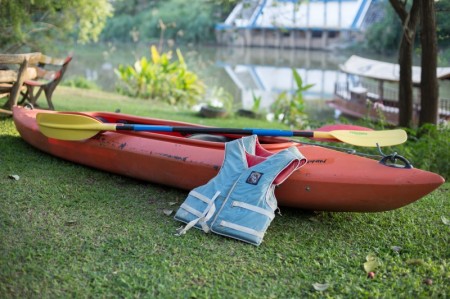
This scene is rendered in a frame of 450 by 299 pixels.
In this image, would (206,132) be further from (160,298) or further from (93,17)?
(93,17)

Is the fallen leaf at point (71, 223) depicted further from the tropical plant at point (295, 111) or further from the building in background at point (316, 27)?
the building in background at point (316, 27)

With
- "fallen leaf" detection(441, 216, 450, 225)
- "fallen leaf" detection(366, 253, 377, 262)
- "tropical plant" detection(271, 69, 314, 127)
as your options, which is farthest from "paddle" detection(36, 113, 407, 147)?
"tropical plant" detection(271, 69, 314, 127)

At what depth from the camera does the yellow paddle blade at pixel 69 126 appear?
4.37 meters

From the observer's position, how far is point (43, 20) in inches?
457

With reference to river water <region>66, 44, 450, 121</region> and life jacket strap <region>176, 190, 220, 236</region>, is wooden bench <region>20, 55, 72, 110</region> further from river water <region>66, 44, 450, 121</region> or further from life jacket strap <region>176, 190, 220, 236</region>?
river water <region>66, 44, 450, 121</region>

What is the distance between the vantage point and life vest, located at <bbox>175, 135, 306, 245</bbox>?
10.5 feet

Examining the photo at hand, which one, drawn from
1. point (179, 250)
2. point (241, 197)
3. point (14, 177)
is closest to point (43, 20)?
point (14, 177)

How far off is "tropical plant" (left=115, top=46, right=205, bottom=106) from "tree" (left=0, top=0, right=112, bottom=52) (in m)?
1.40

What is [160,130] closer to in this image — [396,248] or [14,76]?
[396,248]

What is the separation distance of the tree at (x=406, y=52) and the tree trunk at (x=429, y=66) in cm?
32

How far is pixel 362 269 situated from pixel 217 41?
31.4 m

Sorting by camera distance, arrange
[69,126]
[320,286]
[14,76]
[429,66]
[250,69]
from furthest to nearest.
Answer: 1. [250,69]
2. [429,66]
3. [14,76]
4. [69,126]
5. [320,286]

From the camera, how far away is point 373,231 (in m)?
3.42

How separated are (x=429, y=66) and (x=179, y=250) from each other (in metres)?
4.70
